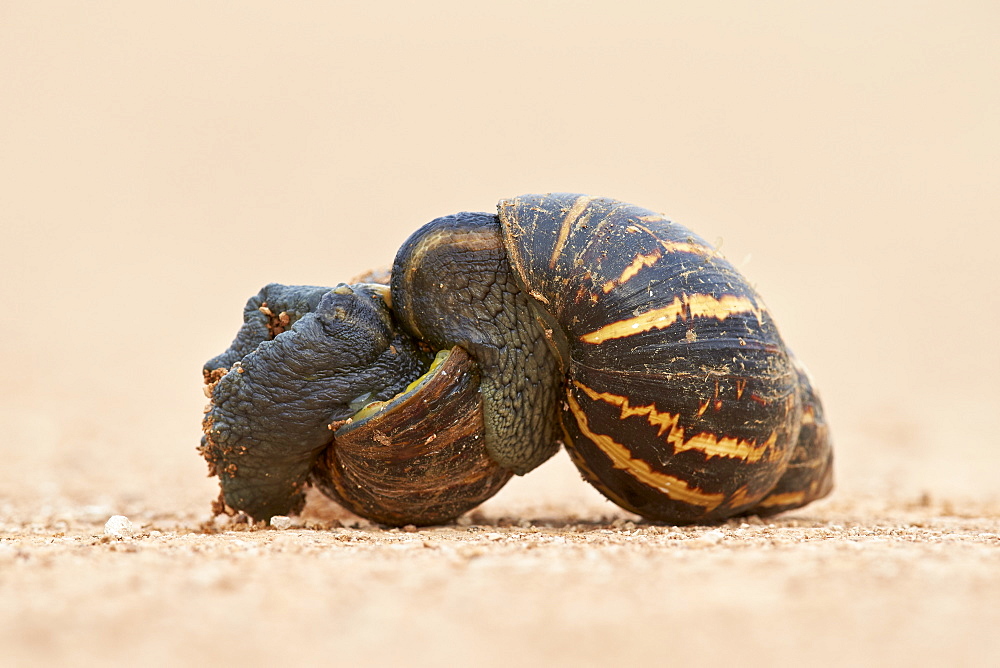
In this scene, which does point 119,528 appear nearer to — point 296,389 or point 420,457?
point 296,389

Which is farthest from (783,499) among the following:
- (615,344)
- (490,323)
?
(490,323)

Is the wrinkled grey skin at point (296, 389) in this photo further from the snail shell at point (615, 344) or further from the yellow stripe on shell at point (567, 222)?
the yellow stripe on shell at point (567, 222)

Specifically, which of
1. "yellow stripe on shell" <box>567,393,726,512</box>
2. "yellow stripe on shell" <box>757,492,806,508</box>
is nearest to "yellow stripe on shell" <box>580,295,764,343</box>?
"yellow stripe on shell" <box>567,393,726,512</box>

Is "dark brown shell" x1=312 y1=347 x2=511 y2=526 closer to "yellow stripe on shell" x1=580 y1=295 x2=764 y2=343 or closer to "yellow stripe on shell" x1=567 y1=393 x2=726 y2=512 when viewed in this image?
"yellow stripe on shell" x1=567 y1=393 x2=726 y2=512

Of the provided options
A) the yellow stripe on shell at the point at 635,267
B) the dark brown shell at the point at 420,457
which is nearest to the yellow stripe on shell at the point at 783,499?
the dark brown shell at the point at 420,457

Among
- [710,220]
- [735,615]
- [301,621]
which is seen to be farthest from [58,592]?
[710,220]

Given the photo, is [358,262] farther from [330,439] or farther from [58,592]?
[58,592]
